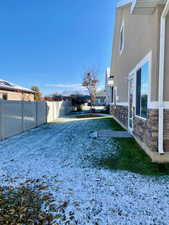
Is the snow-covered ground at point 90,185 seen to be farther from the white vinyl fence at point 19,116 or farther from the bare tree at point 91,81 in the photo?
the bare tree at point 91,81

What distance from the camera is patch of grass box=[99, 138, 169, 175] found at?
136 inches

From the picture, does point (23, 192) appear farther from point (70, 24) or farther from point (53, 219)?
point (70, 24)

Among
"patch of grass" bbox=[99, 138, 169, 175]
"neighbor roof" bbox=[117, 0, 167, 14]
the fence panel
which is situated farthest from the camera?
the fence panel

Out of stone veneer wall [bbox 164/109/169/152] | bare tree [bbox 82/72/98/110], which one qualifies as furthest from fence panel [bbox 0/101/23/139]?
bare tree [bbox 82/72/98/110]

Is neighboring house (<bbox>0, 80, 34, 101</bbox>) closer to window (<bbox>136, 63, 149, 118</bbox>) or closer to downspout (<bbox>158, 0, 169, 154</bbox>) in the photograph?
window (<bbox>136, 63, 149, 118</bbox>)

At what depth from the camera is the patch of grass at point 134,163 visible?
345cm

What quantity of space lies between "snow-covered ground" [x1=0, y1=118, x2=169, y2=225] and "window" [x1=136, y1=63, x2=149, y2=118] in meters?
1.60

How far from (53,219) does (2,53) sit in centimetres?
2380

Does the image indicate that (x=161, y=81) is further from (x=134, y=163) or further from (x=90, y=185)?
(x=90, y=185)

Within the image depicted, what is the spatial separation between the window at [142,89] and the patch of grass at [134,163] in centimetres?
123

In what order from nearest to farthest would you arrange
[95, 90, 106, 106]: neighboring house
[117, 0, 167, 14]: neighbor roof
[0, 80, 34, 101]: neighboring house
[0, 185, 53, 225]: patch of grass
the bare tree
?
[0, 185, 53, 225]: patch of grass → [117, 0, 167, 14]: neighbor roof → [0, 80, 34, 101]: neighboring house → the bare tree → [95, 90, 106, 106]: neighboring house

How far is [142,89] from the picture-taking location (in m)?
5.04

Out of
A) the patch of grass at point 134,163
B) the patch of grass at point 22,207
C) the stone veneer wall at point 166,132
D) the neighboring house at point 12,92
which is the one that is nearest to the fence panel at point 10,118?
the patch of grass at point 22,207

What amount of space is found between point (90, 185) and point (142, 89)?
11.9 ft
